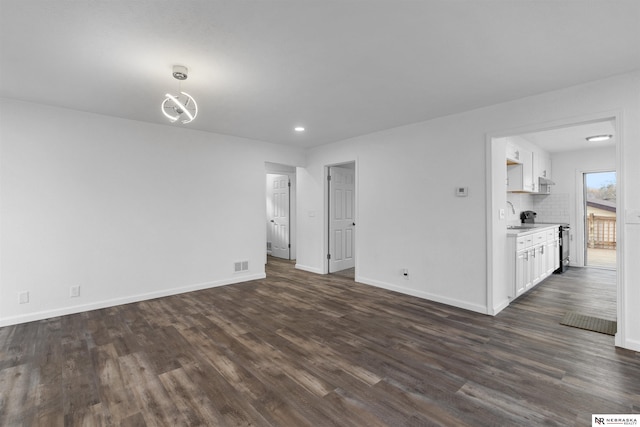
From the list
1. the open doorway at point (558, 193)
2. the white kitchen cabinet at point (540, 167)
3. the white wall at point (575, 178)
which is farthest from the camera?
the white wall at point (575, 178)

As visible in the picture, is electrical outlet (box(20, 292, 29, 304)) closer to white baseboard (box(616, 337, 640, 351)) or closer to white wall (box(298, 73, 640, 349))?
white wall (box(298, 73, 640, 349))

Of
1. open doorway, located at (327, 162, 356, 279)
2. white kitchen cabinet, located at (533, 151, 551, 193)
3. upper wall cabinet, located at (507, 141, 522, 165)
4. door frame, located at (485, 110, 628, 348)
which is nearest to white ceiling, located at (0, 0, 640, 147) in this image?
door frame, located at (485, 110, 628, 348)

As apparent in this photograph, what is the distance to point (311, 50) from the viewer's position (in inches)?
92.5

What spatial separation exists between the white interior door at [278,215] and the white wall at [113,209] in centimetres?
212

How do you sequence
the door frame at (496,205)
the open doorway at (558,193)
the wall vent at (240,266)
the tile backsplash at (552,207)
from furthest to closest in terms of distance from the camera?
the tile backsplash at (552,207) → the wall vent at (240,266) → the open doorway at (558,193) → the door frame at (496,205)

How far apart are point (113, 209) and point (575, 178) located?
28.6 ft

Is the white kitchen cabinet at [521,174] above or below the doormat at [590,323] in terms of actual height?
above

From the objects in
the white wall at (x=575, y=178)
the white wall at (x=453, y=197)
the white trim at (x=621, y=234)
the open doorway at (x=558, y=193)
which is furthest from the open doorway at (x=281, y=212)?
the white wall at (x=575, y=178)

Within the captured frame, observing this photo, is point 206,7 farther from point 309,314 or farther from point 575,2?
point 309,314

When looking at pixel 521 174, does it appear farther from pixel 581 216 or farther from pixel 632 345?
pixel 632 345

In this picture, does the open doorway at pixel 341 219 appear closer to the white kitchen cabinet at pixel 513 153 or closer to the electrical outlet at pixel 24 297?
the white kitchen cabinet at pixel 513 153

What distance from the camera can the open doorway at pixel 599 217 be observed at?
632 centimetres

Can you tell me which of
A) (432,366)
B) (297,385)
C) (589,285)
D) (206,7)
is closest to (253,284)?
(297,385)

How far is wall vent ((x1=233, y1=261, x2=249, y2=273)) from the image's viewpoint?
205 inches
